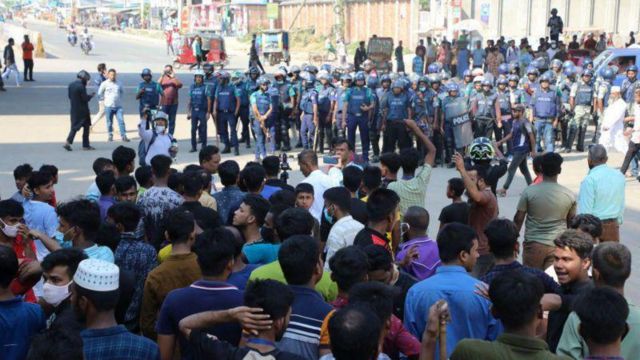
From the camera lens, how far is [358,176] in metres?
8.49

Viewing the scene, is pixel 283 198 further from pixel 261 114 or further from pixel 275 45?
pixel 275 45

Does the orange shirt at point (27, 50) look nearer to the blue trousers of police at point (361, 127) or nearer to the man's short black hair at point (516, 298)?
the blue trousers of police at point (361, 127)

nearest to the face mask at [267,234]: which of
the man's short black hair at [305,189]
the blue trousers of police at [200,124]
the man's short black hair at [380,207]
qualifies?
the man's short black hair at [380,207]

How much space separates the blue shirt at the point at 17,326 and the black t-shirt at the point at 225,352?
1.07 metres

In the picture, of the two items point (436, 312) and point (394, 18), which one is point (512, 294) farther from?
point (394, 18)

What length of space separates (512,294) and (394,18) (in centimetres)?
5610

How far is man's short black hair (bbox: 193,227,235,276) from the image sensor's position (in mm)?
5180

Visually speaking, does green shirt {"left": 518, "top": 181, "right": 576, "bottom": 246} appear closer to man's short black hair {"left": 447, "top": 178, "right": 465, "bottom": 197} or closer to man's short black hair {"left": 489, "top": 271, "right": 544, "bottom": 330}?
man's short black hair {"left": 447, "top": 178, "right": 465, "bottom": 197}

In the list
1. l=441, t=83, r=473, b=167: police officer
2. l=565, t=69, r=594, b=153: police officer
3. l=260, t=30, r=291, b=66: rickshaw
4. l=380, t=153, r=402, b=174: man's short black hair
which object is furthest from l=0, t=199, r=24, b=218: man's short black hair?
l=260, t=30, r=291, b=66: rickshaw

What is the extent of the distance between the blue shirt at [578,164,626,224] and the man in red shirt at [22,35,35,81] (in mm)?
31361

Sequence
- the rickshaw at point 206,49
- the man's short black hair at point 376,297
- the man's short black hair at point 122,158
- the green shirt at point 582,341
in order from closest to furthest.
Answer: the man's short black hair at point 376,297 < the green shirt at point 582,341 < the man's short black hair at point 122,158 < the rickshaw at point 206,49

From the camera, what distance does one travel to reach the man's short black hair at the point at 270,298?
174 inches

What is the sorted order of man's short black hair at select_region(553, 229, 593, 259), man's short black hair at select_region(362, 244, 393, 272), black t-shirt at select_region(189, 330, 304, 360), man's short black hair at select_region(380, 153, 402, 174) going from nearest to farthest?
1. black t-shirt at select_region(189, 330, 304, 360)
2. man's short black hair at select_region(362, 244, 393, 272)
3. man's short black hair at select_region(553, 229, 593, 259)
4. man's short black hair at select_region(380, 153, 402, 174)

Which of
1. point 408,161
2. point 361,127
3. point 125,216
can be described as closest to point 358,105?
point 361,127
